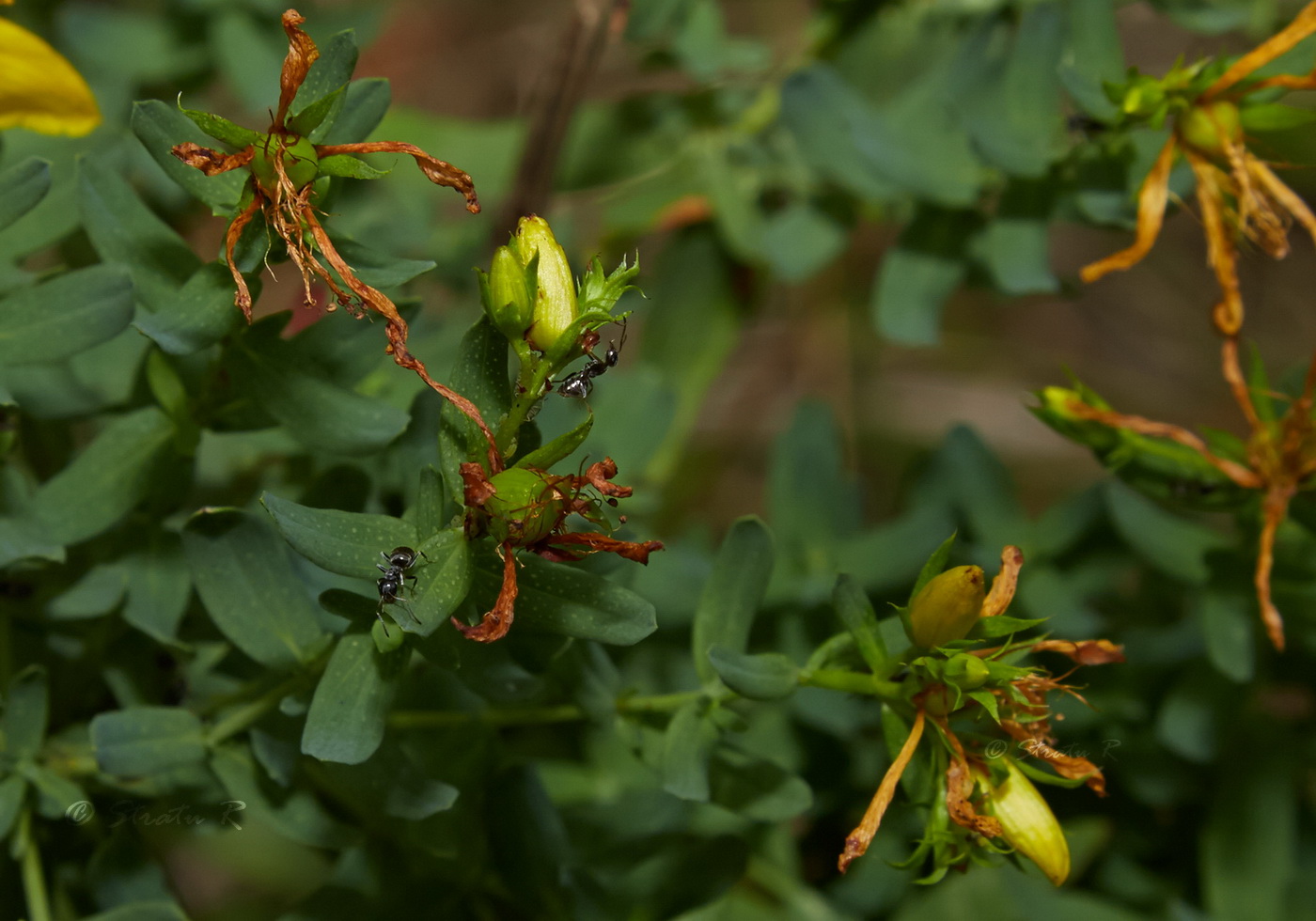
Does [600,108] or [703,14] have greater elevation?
[703,14]

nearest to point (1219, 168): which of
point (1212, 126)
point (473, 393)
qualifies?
point (1212, 126)

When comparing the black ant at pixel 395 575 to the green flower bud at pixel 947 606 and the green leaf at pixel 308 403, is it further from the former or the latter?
the green flower bud at pixel 947 606

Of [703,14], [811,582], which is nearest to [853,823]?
[811,582]

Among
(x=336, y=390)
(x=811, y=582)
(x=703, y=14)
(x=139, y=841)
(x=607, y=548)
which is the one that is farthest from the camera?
(x=703, y=14)

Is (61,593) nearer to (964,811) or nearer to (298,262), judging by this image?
(298,262)

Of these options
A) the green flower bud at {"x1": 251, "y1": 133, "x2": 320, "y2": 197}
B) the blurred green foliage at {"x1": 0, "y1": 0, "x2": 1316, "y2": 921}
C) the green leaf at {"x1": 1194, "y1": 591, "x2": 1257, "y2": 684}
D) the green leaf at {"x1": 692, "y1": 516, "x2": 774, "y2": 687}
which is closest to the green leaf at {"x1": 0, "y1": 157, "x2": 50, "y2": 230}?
the blurred green foliage at {"x1": 0, "y1": 0, "x2": 1316, "y2": 921}

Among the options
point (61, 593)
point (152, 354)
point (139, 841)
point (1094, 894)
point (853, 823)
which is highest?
point (152, 354)

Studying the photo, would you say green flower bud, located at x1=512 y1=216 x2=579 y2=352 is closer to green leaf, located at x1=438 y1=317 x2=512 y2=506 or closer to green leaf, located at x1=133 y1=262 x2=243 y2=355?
green leaf, located at x1=438 y1=317 x2=512 y2=506
